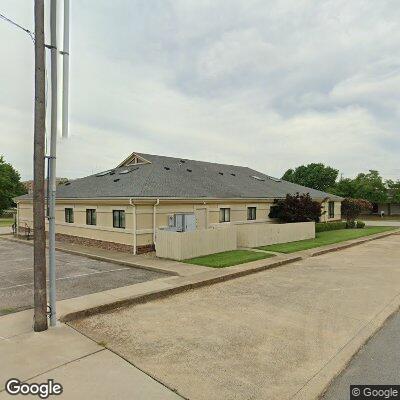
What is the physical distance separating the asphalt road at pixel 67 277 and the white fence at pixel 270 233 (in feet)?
25.3

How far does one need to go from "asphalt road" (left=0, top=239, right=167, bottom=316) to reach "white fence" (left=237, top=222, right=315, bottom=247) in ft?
25.3

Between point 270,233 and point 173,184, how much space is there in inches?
259

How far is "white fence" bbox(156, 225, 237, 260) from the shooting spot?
15055mm

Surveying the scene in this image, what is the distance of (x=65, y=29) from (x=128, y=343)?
22.1ft

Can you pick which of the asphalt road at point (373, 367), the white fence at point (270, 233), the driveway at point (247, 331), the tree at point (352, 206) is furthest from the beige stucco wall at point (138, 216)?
the tree at point (352, 206)

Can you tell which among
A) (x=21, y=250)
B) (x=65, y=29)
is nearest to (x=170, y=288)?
(x=65, y=29)

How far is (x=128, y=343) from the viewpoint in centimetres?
644

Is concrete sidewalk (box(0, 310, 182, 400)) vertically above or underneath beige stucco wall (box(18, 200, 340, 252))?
underneath

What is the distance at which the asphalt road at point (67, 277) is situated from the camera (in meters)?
9.43

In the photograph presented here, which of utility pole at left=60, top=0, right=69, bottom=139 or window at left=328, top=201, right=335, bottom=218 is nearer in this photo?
utility pole at left=60, top=0, right=69, bottom=139

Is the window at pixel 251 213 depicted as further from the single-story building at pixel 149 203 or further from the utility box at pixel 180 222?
the utility box at pixel 180 222

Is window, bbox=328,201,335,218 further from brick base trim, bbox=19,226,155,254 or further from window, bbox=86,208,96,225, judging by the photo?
window, bbox=86,208,96,225

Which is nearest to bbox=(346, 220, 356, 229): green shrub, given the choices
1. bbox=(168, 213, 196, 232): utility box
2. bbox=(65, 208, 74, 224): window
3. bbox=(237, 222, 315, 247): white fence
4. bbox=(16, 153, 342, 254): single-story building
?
bbox=(16, 153, 342, 254): single-story building

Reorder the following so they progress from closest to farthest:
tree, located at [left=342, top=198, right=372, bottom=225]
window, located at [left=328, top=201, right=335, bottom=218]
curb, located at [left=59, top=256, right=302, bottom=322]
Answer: curb, located at [left=59, top=256, right=302, bottom=322]
window, located at [left=328, top=201, right=335, bottom=218]
tree, located at [left=342, top=198, right=372, bottom=225]
